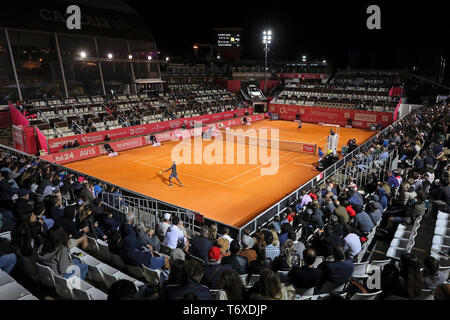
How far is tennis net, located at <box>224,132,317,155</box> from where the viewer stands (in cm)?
2942

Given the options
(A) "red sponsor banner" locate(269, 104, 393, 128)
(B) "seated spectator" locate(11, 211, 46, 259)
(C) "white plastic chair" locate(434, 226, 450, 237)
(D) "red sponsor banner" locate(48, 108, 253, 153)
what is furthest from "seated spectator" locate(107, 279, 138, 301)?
(A) "red sponsor banner" locate(269, 104, 393, 128)

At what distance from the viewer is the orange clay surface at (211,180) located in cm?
1762

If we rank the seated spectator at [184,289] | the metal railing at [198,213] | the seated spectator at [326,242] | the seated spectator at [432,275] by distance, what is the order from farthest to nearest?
the metal railing at [198,213] < the seated spectator at [326,242] < the seated spectator at [432,275] < the seated spectator at [184,289]

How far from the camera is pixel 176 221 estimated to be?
32.1 feet

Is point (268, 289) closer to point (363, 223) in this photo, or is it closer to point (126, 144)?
point (363, 223)

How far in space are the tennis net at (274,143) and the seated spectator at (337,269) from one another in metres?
23.6

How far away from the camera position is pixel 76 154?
89.5ft

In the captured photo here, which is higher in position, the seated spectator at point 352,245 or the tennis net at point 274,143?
the seated spectator at point 352,245

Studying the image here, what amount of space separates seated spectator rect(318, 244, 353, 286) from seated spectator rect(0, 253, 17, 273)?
6428 millimetres

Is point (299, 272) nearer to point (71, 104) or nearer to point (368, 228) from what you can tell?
point (368, 228)

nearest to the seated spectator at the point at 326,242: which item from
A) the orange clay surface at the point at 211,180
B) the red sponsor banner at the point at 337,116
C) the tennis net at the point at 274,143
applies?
the orange clay surface at the point at 211,180

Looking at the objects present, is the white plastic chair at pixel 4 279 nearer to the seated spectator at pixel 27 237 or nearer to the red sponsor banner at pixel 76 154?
the seated spectator at pixel 27 237

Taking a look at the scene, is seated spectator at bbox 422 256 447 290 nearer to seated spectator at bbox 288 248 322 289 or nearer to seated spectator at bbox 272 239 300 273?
seated spectator at bbox 288 248 322 289
